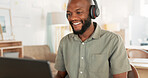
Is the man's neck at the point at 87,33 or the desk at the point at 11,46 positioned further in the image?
the desk at the point at 11,46

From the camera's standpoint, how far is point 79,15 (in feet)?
3.82

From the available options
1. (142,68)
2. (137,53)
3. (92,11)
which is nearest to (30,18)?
(137,53)

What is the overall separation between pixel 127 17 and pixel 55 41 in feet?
9.60

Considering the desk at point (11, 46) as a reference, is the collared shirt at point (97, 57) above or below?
above

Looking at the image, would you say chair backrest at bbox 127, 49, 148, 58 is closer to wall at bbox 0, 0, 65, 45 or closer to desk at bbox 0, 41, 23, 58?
desk at bbox 0, 41, 23, 58

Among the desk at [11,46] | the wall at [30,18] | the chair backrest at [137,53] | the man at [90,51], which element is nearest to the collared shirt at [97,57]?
the man at [90,51]

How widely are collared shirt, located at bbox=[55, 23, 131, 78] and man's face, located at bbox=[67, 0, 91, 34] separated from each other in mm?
100

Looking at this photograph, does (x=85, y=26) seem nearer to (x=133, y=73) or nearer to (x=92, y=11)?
(x=92, y=11)

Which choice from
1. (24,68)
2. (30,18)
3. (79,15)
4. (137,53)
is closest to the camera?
(24,68)

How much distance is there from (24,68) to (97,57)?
656mm

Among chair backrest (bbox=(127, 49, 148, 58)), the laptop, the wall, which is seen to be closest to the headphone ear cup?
the laptop

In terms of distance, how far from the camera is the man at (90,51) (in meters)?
1.12

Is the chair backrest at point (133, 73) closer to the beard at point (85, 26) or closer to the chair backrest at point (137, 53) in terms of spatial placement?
the beard at point (85, 26)

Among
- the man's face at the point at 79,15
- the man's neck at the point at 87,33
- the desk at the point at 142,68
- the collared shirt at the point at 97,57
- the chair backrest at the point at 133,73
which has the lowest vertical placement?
the desk at the point at 142,68
